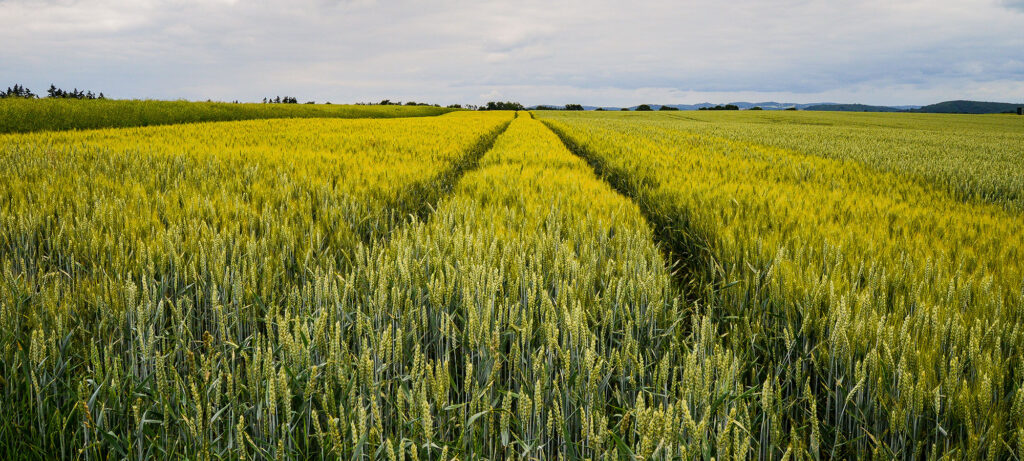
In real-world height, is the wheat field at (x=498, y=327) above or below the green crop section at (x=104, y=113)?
below

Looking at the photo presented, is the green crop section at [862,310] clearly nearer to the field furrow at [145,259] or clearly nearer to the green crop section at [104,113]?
the field furrow at [145,259]

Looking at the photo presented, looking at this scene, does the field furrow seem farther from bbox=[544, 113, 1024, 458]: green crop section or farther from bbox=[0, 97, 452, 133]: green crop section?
bbox=[0, 97, 452, 133]: green crop section

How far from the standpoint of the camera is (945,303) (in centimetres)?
204

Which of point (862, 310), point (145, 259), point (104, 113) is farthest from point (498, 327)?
point (104, 113)

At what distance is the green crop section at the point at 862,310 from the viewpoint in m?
1.37

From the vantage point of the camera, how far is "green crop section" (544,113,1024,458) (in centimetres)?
137

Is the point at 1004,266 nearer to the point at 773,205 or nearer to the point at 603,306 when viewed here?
the point at 773,205

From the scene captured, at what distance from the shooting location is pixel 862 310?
1811 millimetres

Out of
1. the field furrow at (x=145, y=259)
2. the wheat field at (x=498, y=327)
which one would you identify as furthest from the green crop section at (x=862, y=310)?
the field furrow at (x=145, y=259)

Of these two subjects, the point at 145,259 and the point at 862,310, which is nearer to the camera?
the point at 862,310

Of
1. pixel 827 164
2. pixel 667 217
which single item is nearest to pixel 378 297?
pixel 667 217

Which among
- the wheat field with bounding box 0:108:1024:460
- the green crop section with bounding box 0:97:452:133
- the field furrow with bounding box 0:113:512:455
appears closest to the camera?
the wheat field with bounding box 0:108:1024:460

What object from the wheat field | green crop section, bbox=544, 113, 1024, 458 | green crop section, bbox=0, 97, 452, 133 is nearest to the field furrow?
the wheat field

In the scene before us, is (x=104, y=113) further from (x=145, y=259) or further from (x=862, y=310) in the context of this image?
(x=862, y=310)
